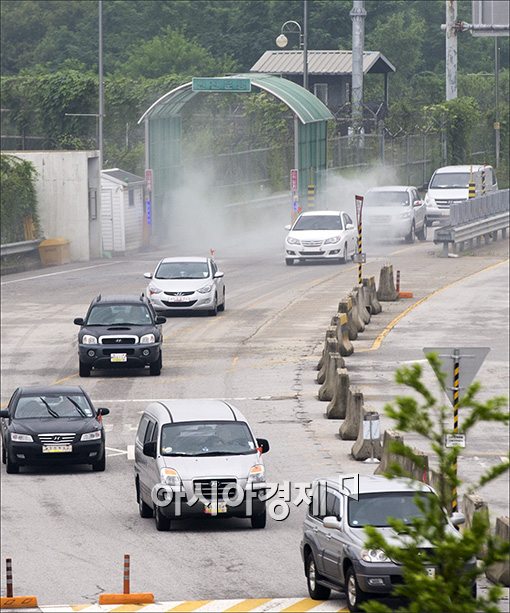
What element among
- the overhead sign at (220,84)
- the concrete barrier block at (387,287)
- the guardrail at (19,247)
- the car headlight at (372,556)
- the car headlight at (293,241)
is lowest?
the car headlight at (372,556)

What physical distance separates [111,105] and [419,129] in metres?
16.9

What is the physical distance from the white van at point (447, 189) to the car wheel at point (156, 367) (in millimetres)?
30024

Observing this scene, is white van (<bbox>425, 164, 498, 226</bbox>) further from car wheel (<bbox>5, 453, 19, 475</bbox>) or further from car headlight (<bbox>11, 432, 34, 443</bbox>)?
car headlight (<bbox>11, 432, 34, 443</bbox>)

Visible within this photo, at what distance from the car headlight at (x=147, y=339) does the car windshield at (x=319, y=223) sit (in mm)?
18799

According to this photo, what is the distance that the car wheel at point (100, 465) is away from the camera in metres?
24.4

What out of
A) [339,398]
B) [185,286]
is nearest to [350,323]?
[185,286]

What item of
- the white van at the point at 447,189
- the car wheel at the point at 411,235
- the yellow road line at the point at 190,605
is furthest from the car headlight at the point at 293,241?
the yellow road line at the point at 190,605

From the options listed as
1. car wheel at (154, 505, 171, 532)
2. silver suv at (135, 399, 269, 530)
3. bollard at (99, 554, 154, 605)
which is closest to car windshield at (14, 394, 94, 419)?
silver suv at (135, 399, 269, 530)

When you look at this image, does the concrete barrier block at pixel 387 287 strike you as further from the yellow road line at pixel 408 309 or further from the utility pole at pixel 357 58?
the utility pole at pixel 357 58

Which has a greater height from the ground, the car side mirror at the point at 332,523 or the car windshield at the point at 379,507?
the car windshield at the point at 379,507

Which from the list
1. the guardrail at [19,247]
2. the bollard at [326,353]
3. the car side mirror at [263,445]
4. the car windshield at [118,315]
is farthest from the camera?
the guardrail at [19,247]

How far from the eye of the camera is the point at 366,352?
3688cm

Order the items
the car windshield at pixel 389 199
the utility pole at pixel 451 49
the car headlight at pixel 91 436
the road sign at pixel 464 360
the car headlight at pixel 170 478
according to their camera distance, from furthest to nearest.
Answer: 1. the utility pole at pixel 451 49
2. the car windshield at pixel 389 199
3. the car headlight at pixel 91 436
4. the car headlight at pixel 170 478
5. the road sign at pixel 464 360

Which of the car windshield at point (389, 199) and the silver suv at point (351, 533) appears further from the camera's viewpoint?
the car windshield at point (389, 199)
